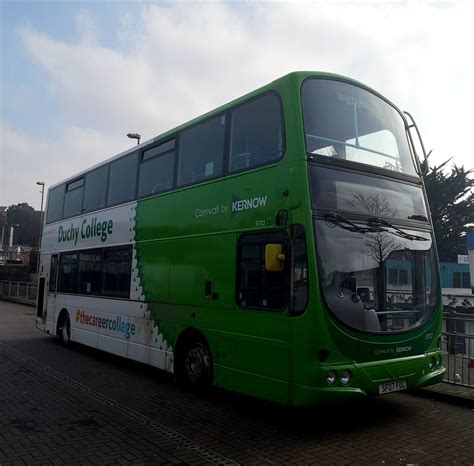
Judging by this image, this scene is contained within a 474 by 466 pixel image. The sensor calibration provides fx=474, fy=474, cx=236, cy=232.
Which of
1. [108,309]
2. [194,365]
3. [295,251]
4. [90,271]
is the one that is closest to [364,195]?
[295,251]

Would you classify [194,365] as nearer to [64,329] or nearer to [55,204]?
[64,329]

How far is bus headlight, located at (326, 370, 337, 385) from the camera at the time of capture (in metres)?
5.37

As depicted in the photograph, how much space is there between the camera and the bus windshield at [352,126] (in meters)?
6.20

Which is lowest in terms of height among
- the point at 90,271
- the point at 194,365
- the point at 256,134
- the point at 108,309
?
the point at 194,365

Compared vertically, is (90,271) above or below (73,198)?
below

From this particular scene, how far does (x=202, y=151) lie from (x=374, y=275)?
3.55 m

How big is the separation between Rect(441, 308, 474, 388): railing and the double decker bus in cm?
220

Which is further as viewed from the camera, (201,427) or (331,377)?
(201,427)

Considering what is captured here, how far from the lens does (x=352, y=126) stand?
6.59 m

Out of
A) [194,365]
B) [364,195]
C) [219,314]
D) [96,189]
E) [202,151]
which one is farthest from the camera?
[96,189]

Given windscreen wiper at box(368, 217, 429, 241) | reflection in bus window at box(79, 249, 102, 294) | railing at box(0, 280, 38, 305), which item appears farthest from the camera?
railing at box(0, 280, 38, 305)

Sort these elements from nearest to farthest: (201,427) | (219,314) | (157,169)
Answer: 1. (201,427)
2. (219,314)
3. (157,169)

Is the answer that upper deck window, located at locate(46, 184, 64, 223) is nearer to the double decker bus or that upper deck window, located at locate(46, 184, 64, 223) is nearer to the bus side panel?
the bus side panel

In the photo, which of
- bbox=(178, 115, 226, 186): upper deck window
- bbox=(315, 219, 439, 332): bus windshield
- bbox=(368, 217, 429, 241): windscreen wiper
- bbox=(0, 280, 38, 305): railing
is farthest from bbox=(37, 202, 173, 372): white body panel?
bbox=(0, 280, 38, 305): railing
